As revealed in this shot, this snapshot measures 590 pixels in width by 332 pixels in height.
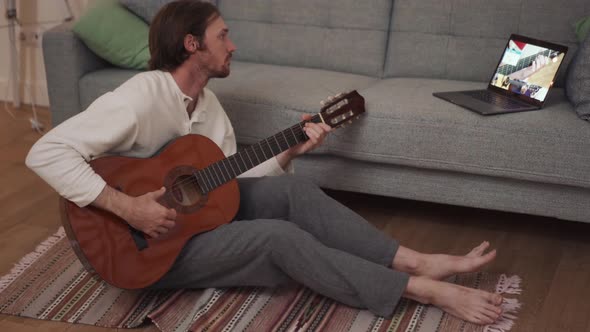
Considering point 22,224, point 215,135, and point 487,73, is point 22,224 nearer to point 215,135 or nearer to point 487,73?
point 215,135

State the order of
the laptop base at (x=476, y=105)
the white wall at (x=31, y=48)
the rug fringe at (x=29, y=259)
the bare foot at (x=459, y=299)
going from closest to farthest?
1. the bare foot at (x=459, y=299)
2. the rug fringe at (x=29, y=259)
3. the laptop base at (x=476, y=105)
4. the white wall at (x=31, y=48)

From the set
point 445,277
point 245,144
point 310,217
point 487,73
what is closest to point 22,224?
point 245,144

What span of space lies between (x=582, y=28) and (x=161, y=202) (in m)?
1.50

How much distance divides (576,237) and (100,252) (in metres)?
1.49

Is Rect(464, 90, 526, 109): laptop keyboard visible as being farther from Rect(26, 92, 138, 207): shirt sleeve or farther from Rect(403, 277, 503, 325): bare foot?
Rect(26, 92, 138, 207): shirt sleeve

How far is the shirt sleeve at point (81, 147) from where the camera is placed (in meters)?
1.64

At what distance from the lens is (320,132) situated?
1.90 meters

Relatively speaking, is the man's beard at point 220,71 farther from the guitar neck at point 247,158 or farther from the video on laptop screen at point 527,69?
the video on laptop screen at point 527,69

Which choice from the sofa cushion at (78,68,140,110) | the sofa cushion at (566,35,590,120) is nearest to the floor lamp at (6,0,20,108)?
the sofa cushion at (78,68,140,110)

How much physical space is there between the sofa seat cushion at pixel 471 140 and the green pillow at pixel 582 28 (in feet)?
0.75

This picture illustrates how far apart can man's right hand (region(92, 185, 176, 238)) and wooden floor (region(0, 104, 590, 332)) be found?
0.31m

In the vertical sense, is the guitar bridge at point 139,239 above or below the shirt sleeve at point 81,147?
below

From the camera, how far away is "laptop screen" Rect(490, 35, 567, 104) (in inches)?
85.4

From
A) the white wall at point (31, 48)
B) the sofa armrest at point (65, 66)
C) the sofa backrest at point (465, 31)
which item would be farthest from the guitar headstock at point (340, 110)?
the white wall at point (31, 48)
